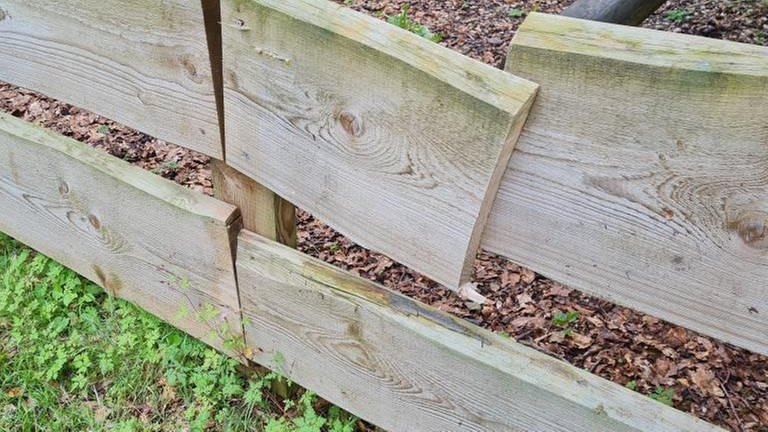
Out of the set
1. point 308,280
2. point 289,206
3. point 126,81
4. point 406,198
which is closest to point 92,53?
point 126,81

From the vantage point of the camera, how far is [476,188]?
1.47 metres

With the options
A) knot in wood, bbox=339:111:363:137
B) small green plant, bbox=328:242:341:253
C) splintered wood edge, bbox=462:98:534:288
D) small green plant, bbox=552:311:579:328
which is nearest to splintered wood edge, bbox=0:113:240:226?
knot in wood, bbox=339:111:363:137

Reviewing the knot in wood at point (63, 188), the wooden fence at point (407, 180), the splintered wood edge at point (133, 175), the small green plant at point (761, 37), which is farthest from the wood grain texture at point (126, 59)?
the small green plant at point (761, 37)

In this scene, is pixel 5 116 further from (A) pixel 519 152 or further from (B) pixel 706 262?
(B) pixel 706 262

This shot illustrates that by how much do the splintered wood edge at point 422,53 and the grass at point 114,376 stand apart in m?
1.48

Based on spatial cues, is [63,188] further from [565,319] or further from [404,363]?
[565,319]

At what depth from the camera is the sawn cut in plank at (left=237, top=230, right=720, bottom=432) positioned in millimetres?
1689

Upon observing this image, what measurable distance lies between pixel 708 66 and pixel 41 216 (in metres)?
2.68

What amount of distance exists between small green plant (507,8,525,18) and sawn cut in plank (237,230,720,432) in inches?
186

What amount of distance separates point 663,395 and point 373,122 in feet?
6.30

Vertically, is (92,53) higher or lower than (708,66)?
lower

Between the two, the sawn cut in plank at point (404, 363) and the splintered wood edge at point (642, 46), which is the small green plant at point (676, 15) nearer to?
the sawn cut in plank at point (404, 363)

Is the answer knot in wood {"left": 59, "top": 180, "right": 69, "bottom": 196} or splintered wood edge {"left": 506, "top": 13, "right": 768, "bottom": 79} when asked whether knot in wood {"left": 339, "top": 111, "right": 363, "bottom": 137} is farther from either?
knot in wood {"left": 59, "top": 180, "right": 69, "bottom": 196}

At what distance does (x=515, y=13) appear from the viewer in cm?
615
